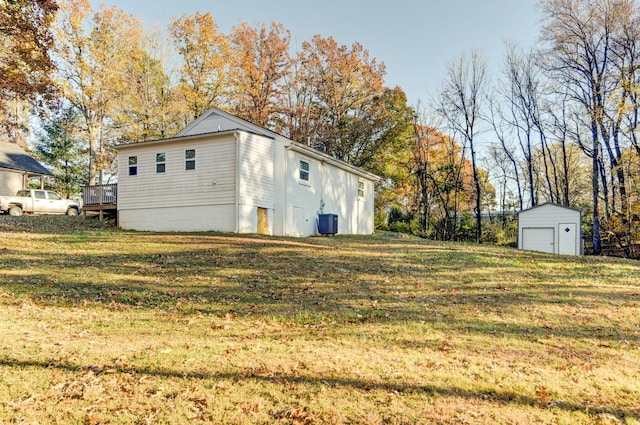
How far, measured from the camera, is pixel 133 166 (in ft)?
55.8

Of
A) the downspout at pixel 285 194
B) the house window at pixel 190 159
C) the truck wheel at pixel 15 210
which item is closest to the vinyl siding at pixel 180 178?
the house window at pixel 190 159

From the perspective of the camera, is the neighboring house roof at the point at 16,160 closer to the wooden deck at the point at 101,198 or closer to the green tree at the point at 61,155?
the green tree at the point at 61,155

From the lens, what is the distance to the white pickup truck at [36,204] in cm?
2058

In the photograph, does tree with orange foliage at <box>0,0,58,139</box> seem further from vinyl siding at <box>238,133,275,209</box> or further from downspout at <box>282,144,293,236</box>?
downspout at <box>282,144,293,236</box>

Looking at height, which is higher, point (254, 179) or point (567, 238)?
point (254, 179)

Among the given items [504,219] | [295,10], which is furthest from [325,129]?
[504,219]

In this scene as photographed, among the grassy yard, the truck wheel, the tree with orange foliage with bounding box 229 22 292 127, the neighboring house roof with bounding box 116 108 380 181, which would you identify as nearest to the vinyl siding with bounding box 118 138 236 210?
the neighboring house roof with bounding box 116 108 380 181

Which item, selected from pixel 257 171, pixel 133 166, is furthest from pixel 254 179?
pixel 133 166

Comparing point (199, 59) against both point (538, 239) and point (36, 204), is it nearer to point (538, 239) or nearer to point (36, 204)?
point (36, 204)

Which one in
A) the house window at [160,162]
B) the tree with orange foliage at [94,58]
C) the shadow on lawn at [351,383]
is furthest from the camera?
the tree with orange foliage at [94,58]

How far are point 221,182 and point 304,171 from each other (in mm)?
4083

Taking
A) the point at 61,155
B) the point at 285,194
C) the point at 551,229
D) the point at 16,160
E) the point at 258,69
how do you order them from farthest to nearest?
the point at 61,155
the point at 258,69
the point at 16,160
the point at 551,229
the point at 285,194

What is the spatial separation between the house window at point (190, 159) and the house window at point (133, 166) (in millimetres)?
2630

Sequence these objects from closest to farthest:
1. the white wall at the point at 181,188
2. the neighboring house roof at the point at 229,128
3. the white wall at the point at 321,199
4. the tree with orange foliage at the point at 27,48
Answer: the tree with orange foliage at the point at 27,48 < the white wall at the point at 181,188 < the neighboring house roof at the point at 229,128 < the white wall at the point at 321,199
